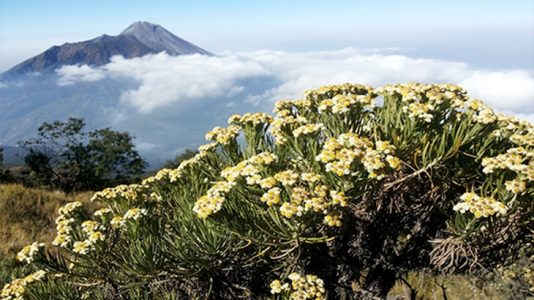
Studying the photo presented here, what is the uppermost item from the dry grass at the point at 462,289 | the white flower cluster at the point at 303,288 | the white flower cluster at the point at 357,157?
the white flower cluster at the point at 357,157

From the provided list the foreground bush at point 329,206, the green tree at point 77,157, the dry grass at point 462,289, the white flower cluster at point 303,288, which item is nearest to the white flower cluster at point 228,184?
the foreground bush at point 329,206

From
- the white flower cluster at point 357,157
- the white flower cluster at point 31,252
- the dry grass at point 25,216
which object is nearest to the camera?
the white flower cluster at point 357,157

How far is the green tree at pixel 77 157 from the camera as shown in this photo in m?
35.6

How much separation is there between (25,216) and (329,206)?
A: 9.06 metres

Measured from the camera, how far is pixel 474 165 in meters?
3.02

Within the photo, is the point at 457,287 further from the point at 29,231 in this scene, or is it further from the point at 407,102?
the point at 29,231

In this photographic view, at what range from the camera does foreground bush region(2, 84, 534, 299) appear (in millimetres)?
2662

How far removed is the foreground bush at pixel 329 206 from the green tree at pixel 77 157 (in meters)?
31.7

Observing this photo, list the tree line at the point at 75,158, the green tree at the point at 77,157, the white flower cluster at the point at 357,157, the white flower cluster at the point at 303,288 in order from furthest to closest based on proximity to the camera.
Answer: the green tree at the point at 77,157, the tree line at the point at 75,158, the white flower cluster at the point at 303,288, the white flower cluster at the point at 357,157

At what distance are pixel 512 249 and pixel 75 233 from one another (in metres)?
3.62

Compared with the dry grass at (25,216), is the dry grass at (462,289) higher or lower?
lower

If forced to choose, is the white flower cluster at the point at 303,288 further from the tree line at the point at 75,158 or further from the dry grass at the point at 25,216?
the tree line at the point at 75,158

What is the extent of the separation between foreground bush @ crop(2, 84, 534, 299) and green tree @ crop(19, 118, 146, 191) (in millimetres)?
31734

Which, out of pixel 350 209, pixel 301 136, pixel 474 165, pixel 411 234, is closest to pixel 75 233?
pixel 301 136
